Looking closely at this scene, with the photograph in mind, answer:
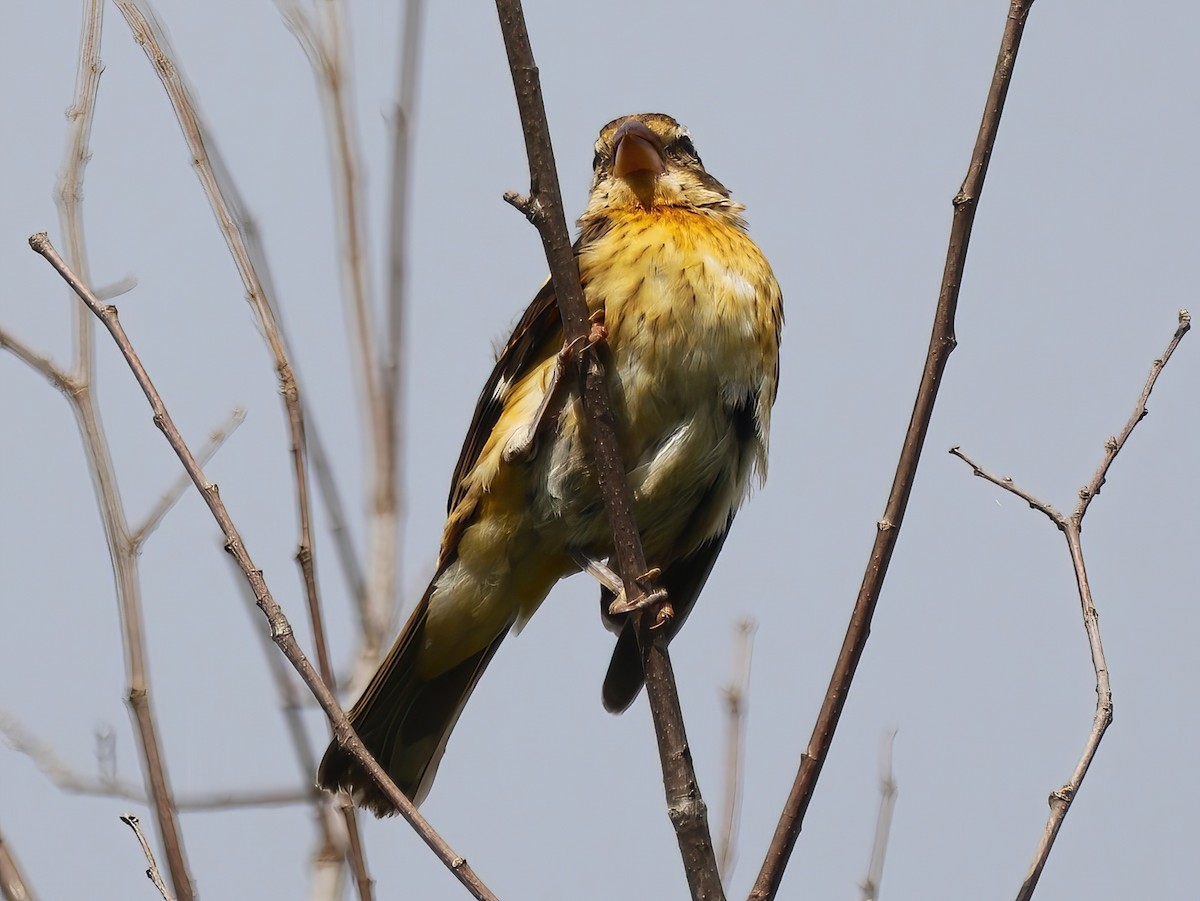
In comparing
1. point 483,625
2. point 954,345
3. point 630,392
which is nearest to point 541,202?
point 954,345

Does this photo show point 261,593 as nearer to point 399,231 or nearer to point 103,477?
point 103,477

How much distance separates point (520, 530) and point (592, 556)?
0.25 meters

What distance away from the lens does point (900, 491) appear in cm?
284

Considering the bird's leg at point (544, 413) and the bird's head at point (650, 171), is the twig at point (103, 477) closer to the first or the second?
the bird's leg at point (544, 413)

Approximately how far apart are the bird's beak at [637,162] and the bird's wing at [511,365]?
50 cm

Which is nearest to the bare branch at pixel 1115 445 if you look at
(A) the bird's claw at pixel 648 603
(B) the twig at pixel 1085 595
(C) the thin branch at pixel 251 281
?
(B) the twig at pixel 1085 595

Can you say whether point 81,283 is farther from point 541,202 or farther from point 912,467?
point 912,467

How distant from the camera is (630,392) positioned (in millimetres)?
3988

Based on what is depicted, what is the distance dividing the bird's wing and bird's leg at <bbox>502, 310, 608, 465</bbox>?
0.90ft

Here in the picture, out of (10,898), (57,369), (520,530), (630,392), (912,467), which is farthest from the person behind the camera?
(520,530)

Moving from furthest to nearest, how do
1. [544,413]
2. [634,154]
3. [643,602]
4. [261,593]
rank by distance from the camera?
1. [634,154]
2. [544,413]
3. [643,602]
4. [261,593]

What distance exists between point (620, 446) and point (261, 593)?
4.91 ft

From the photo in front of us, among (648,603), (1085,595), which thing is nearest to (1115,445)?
(1085,595)

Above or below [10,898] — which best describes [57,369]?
above
